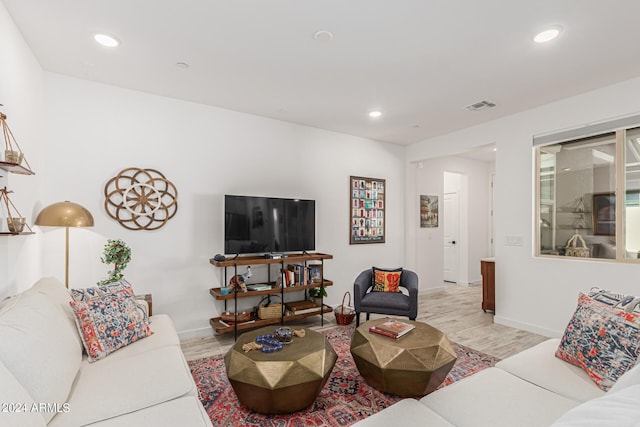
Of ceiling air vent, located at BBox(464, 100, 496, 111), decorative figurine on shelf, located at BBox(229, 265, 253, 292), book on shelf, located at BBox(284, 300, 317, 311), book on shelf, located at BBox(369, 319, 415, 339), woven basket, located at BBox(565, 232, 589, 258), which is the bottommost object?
book on shelf, located at BBox(284, 300, 317, 311)

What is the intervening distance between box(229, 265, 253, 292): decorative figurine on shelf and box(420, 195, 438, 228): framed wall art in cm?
341

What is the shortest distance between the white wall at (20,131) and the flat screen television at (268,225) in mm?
1631

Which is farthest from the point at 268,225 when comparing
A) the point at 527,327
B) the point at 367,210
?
the point at 527,327

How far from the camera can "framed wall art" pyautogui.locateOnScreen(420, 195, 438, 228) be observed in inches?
232

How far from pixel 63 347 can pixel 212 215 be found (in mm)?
2284

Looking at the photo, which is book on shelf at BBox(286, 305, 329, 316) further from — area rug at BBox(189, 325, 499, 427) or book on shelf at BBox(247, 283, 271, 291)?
area rug at BBox(189, 325, 499, 427)

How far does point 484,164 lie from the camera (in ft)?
23.2

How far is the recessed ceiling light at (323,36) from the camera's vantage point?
2342mm

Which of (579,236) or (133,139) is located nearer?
(133,139)

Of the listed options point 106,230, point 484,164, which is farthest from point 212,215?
point 484,164

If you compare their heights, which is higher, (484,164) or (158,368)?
(484,164)

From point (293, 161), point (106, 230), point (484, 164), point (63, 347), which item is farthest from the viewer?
point (484, 164)

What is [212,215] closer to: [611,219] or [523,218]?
[523,218]

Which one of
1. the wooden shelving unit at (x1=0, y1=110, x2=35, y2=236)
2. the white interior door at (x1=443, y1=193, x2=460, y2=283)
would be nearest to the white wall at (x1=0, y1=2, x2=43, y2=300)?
the wooden shelving unit at (x1=0, y1=110, x2=35, y2=236)
